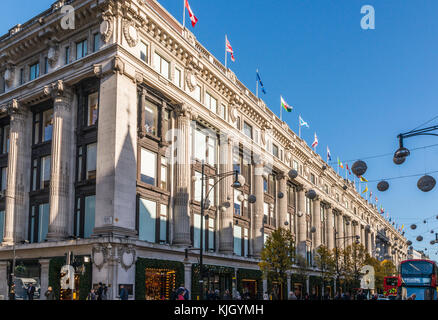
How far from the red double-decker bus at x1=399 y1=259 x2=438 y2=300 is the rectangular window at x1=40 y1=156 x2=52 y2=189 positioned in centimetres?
3043

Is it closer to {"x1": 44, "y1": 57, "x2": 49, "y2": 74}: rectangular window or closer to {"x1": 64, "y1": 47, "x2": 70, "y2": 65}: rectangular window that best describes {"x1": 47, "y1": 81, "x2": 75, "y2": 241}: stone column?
{"x1": 64, "y1": 47, "x2": 70, "y2": 65}: rectangular window

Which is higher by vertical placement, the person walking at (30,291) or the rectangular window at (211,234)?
the rectangular window at (211,234)

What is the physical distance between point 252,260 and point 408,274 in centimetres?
1710

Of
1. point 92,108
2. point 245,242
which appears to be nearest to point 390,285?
point 245,242

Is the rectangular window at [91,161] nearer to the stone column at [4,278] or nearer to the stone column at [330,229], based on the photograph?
the stone column at [4,278]

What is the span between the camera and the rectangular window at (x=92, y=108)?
1459 inches

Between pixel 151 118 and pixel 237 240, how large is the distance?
18.4 meters

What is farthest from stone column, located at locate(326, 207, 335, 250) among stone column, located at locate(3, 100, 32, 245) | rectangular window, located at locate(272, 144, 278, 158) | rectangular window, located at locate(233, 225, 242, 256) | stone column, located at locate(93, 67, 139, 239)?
stone column, located at locate(3, 100, 32, 245)

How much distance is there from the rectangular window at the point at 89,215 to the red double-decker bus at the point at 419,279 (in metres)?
24.9

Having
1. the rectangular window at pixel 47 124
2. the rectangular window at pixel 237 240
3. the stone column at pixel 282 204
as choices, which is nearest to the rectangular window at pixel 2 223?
the rectangular window at pixel 47 124

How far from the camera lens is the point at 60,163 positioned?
1447 inches

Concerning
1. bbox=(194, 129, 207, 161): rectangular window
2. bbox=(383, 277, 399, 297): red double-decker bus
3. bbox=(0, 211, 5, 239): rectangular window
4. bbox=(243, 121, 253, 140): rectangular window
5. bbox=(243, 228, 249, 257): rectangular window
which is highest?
bbox=(243, 121, 253, 140): rectangular window

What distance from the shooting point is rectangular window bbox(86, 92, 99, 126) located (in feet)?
122
